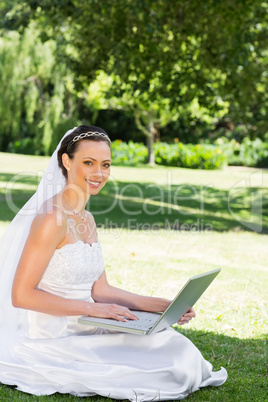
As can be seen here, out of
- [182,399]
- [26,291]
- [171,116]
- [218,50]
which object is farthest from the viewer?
[171,116]

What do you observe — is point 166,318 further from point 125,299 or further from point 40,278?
point 40,278

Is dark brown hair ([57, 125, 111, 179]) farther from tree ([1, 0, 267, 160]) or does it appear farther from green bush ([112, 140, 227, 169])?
green bush ([112, 140, 227, 169])

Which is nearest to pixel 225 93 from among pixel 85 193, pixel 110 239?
pixel 110 239

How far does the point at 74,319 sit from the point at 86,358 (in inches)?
→ 10.8

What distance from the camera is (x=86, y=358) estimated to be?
3416 millimetres

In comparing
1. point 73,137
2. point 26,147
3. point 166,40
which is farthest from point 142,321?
point 26,147

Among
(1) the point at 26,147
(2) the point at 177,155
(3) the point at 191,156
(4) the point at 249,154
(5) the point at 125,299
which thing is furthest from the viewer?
(4) the point at 249,154

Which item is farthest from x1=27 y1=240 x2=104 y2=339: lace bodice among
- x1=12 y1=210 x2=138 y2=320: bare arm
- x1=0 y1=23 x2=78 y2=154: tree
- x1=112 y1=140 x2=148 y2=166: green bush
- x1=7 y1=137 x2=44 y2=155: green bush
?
x1=7 y1=137 x2=44 y2=155: green bush

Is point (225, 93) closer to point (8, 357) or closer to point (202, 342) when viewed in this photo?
point (202, 342)

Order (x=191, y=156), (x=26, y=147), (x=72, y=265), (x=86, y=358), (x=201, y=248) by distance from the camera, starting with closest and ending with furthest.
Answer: (x=86, y=358)
(x=72, y=265)
(x=201, y=248)
(x=191, y=156)
(x=26, y=147)

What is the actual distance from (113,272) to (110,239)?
8.77 ft

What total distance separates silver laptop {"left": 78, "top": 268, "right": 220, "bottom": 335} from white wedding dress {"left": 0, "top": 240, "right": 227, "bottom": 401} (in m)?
0.12

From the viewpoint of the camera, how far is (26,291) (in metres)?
3.31

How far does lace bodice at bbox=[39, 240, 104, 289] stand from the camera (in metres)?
3.50
